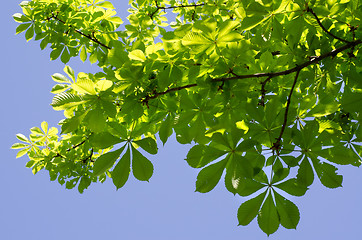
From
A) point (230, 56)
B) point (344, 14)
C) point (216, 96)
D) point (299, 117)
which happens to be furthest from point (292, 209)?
point (344, 14)

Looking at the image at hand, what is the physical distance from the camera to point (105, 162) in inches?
58.4

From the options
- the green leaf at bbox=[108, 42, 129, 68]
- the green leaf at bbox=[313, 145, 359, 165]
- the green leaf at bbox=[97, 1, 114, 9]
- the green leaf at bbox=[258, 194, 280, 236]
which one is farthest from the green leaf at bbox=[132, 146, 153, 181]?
the green leaf at bbox=[97, 1, 114, 9]

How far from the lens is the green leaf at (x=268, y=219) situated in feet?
4.85

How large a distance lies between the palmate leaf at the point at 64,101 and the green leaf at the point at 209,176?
27.7 inches

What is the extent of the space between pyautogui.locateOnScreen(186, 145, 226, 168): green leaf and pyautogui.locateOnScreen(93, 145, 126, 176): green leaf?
0.38m

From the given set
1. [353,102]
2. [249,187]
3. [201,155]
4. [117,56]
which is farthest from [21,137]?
[353,102]

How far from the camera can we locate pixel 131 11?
3738 millimetres

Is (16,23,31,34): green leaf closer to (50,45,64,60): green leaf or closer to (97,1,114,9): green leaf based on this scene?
(50,45,64,60): green leaf

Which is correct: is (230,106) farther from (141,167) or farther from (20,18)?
(20,18)

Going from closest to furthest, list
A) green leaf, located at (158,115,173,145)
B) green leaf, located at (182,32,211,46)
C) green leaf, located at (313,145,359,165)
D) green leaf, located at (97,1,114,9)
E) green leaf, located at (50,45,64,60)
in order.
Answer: green leaf, located at (182,32,211,46) < green leaf, located at (313,145,359,165) < green leaf, located at (158,115,173,145) < green leaf, located at (50,45,64,60) < green leaf, located at (97,1,114,9)

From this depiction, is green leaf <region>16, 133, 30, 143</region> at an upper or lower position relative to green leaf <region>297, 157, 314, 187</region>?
upper

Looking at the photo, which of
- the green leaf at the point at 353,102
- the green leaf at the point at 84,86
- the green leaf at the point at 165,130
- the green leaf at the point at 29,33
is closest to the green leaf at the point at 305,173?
the green leaf at the point at 353,102

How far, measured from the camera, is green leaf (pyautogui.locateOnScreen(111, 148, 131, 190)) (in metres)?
1.46

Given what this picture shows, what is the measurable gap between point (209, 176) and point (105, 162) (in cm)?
54
